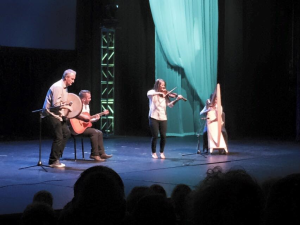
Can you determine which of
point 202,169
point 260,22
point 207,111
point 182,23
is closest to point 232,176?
point 202,169

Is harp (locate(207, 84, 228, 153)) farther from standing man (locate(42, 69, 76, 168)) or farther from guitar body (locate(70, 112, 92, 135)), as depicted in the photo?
standing man (locate(42, 69, 76, 168))

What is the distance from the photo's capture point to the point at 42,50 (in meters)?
12.3

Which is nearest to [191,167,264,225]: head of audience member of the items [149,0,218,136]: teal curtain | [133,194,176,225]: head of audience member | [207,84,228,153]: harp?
[133,194,176,225]: head of audience member

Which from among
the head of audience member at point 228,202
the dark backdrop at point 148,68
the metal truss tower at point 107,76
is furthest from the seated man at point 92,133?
the head of audience member at point 228,202

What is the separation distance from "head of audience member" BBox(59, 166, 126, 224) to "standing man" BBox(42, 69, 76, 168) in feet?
18.3

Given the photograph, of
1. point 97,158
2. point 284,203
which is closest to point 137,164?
point 97,158

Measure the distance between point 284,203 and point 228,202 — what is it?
18 cm

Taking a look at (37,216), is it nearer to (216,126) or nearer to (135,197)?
(135,197)

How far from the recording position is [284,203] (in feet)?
5.44

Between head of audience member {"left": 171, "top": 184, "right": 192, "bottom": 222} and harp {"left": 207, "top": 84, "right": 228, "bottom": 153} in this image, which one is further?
harp {"left": 207, "top": 84, "right": 228, "bottom": 153}

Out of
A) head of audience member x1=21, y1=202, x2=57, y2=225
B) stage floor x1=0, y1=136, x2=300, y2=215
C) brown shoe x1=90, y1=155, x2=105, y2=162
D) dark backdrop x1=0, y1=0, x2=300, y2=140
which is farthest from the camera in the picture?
dark backdrop x1=0, y1=0, x2=300, y2=140

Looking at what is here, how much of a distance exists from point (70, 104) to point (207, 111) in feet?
9.78

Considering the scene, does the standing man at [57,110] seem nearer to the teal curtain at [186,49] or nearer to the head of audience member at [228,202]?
the teal curtain at [186,49]

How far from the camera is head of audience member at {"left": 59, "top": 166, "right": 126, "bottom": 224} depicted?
2000 millimetres
